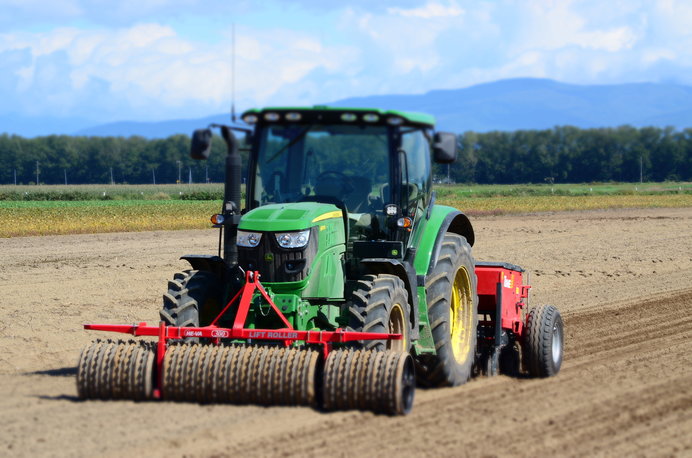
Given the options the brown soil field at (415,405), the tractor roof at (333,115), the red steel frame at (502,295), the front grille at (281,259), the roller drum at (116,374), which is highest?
the tractor roof at (333,115)

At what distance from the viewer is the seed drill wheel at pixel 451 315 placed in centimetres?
823

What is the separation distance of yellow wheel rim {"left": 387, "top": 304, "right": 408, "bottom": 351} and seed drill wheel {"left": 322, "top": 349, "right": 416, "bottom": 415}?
1.60ft

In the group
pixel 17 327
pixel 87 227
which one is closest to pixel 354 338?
pixel 17 327

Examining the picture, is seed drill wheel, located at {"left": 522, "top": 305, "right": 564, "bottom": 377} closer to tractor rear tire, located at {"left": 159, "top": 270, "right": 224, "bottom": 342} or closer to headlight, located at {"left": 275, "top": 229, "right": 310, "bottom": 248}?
headlight, located at {"left": 275, "top": 229, "right": 310, "bottom": 248}

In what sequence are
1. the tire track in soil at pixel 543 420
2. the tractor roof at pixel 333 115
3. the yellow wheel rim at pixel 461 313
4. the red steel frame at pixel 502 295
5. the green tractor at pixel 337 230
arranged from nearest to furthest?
the tire track in soil at pixel 543 420 → the green tractor at pixel 337 230 → the tractor roof at pixel 333 115 → the yellow wheel rim at pixel 461 313 → the red steel frame at pixel 502 295

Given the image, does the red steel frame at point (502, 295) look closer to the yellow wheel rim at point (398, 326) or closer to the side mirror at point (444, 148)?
the yellow wheel rim at point (398, 326)

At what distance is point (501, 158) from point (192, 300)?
105 m

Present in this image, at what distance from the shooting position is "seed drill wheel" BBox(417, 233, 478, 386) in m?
8.23

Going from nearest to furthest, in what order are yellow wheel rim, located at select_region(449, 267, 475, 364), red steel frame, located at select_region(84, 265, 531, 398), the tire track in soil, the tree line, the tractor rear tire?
the tire track in soil
red steel frame, located at select_region(84, 265, 531, 398)
the tractor rear tire
yellow wheel rim, located at select_region(449, 267, 475, 364)
the tree line

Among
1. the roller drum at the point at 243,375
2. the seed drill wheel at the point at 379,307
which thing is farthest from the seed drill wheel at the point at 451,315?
the roller drum at the point at 243,375

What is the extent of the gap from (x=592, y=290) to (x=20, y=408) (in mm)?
11028

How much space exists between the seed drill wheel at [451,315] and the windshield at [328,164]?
840mm

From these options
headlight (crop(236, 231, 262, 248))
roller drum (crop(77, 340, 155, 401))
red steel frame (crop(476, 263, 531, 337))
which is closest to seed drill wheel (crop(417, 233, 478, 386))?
red steel frame (crop(476, 263, 531, 337))

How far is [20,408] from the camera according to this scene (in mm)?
7242
